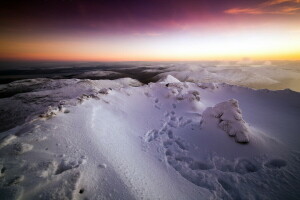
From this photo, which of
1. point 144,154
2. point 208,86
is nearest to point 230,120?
point 144,154

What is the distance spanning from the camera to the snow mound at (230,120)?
26.7 ft

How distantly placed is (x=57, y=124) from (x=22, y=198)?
3.93m

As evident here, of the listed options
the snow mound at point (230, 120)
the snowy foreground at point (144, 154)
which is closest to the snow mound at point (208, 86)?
the snowy foreground at point (144, 154)

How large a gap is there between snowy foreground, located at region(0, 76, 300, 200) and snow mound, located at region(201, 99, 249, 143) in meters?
0.06

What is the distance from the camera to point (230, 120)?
8.98 meters

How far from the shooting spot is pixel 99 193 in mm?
4789

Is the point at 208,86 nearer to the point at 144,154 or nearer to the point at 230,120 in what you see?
the point at 230,120

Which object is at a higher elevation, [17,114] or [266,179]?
[266,179]

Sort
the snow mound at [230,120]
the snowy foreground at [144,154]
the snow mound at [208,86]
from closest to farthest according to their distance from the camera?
the snowy foreground at [144,154] → the snow mound at [230,120] → the snow mound at [208,86]

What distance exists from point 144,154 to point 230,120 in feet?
17.9

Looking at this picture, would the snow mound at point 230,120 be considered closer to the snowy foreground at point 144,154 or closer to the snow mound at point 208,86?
the snowy foreground at point 144,154

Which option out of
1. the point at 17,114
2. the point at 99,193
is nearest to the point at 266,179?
the point at 99,193

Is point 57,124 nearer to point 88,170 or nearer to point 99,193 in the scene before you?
point 88,170

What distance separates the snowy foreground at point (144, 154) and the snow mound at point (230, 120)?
0.06 m
